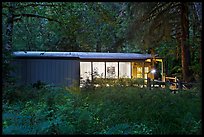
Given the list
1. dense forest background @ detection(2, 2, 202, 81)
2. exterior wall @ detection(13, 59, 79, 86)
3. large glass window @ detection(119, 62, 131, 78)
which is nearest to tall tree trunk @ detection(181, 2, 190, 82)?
dense forest background @ detection(2, 2, 202, 81)

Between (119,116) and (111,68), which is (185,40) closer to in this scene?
(119,116)

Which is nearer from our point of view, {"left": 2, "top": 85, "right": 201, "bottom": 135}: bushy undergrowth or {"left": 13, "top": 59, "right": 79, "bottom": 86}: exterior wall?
{"left": 2, "top": 85, "right": 201, "bottom": 135}: bushy undergrowth

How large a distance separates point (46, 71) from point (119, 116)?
7294 millimetres

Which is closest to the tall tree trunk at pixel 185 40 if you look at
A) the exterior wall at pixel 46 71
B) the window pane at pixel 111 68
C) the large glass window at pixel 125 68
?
the exterior wall at pixel 46 71

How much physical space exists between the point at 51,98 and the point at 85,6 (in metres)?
4.10

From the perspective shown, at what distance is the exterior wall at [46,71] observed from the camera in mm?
12008

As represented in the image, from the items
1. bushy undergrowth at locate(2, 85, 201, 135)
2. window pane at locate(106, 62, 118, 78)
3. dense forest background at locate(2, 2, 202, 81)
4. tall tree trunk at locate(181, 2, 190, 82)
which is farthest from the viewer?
window pane at locate(106, 62, 118, 78)

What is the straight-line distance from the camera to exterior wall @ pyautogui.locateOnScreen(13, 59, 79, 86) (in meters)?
12.0

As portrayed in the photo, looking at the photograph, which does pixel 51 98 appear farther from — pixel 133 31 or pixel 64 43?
pixel 64 43

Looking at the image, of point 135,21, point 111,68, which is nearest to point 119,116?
point 135,21

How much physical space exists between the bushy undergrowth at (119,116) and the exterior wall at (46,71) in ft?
18.4

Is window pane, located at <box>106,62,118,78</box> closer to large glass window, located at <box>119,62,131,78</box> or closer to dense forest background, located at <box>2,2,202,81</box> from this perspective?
large glass window, located at <box>119,62,131,78</box>

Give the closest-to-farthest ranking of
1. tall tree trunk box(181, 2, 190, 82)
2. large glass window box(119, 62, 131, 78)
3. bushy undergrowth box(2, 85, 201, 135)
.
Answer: bushy undergrowth box(2, 85, 201, 135) → tall tree trunk box(181, 2, 190, 82) → large glass window box(119, 62, 131, 78)

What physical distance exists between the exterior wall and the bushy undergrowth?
5.60 m
